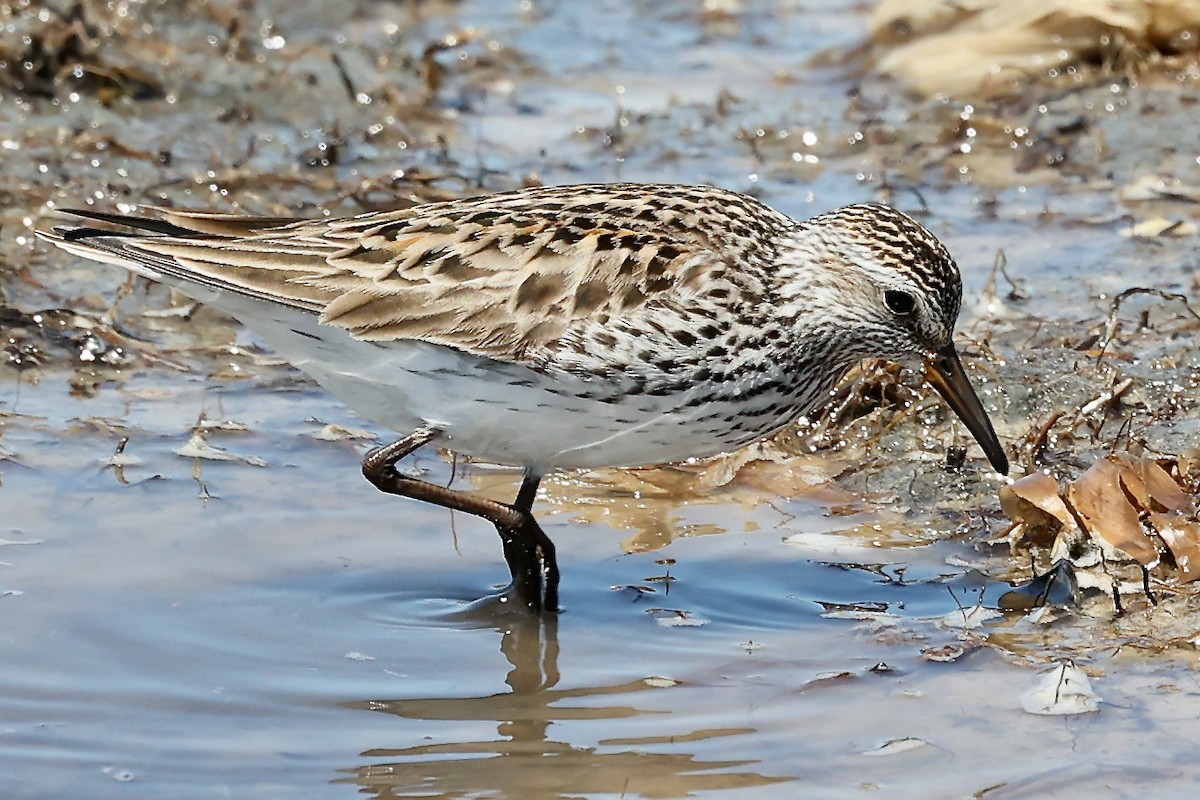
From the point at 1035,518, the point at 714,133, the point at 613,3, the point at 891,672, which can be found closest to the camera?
the point at 891,672

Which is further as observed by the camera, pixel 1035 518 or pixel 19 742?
pixel 1035 518

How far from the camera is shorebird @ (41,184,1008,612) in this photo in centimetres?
625

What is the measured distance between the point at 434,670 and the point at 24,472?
2.39m

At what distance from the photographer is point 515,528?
674 cm

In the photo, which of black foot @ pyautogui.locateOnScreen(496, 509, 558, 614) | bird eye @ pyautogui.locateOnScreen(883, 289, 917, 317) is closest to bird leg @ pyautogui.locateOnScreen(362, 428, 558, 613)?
black foot @ pyautogui.locateOnScreen(496, 509, 558, 614)

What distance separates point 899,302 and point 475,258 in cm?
159

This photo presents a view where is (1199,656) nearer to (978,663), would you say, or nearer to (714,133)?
(978,663)

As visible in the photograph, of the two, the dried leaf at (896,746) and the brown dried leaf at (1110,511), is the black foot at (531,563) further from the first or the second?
the brown dried leaf at (1110,511)

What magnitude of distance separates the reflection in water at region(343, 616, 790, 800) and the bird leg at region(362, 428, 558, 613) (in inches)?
28.4

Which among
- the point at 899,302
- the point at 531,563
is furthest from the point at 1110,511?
the point at 531,563

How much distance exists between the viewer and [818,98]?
1321cm

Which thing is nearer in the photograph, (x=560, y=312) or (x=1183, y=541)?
(x=560, y=312)

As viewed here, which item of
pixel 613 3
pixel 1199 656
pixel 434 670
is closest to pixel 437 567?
pixel 434 670

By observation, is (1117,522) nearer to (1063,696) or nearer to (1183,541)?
(1183,541)
